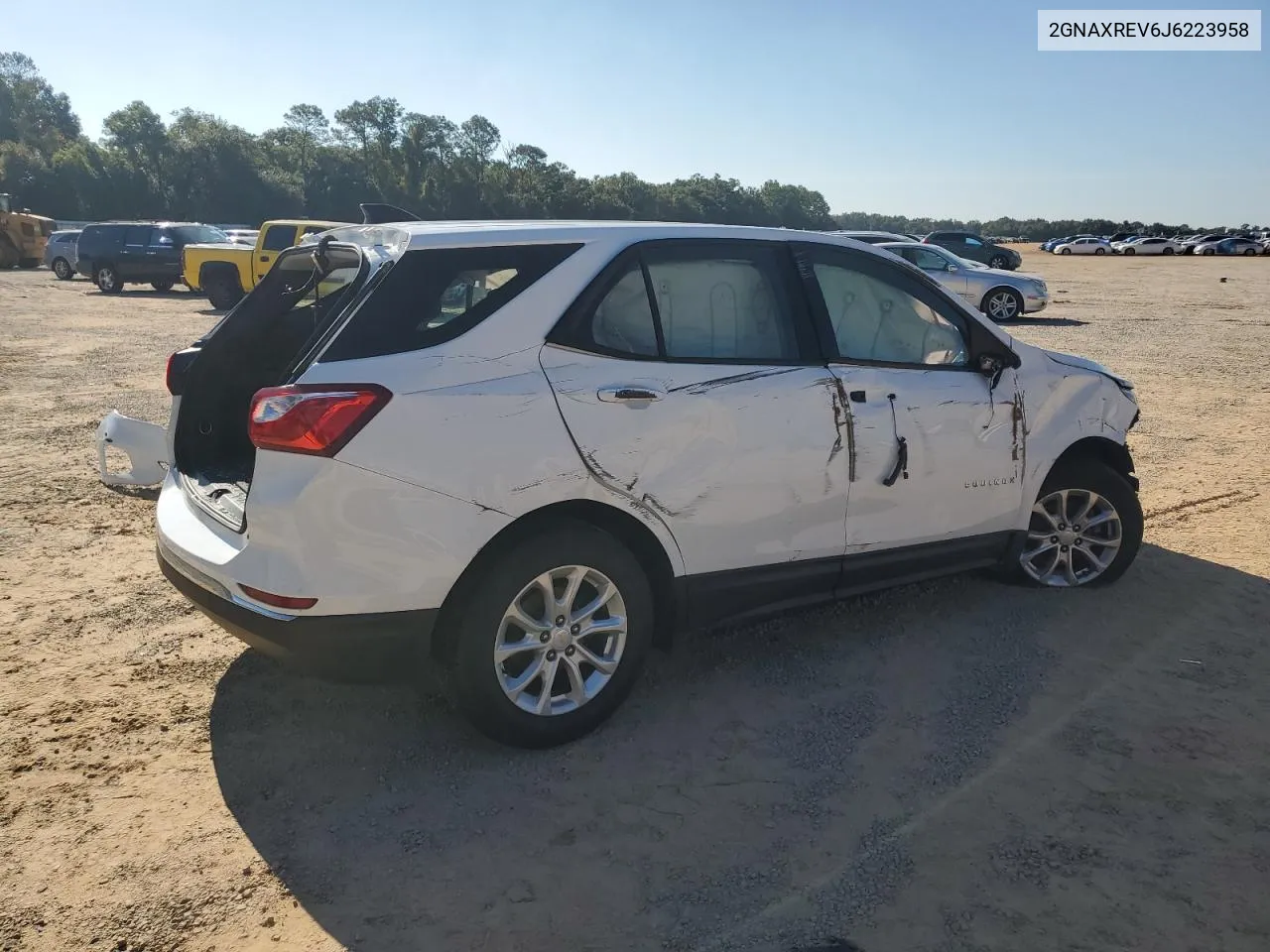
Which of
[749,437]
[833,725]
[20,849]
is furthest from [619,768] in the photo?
[20,849]

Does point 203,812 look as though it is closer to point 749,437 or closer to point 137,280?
point 749,437

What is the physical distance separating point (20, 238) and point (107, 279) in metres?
13.1

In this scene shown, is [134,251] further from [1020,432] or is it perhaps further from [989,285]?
[1020,432]

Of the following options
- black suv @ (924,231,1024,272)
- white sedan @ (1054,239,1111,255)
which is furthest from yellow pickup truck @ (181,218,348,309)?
white sedan @ (1054,239,1111,255)

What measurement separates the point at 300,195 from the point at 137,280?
167ft

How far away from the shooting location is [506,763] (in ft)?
11.0

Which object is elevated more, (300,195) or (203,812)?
(300,195)

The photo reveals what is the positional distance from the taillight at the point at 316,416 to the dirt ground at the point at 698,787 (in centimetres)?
118

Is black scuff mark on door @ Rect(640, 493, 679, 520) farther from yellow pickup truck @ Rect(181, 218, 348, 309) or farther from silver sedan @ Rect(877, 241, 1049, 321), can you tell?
yellow pickup truck @ Rect(181, 218, 348, 309)

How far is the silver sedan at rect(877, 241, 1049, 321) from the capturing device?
18562mm

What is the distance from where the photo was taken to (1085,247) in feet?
225

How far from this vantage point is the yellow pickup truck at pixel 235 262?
61.5 feet

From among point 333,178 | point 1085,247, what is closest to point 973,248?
point 1085,247

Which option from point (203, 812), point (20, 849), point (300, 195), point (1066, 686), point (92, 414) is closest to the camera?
point (20, 849)
